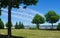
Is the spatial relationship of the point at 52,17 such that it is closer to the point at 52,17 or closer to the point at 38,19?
the point at 52,17

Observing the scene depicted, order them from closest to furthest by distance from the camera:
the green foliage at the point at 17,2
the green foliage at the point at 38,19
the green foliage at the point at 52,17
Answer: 1. the green foliage at the point at 17,2
2. the green foliage at the point at 52,17
3. the green foliage at the point at 38,19

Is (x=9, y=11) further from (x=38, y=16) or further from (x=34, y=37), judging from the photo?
(x=38, y=16)

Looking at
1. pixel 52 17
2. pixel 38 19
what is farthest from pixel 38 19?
pixel 52 17

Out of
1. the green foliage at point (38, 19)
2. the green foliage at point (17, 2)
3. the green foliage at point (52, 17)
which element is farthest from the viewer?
the green foliage at point (38, 19)

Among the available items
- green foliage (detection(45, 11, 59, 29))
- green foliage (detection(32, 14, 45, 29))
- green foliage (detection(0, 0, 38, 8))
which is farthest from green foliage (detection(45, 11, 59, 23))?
green foliage (detection(0, 0, 38, 8))

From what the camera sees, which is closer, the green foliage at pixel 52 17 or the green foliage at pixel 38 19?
the green foliage at pixel 52 17

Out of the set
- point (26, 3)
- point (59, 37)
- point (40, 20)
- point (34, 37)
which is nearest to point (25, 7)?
point (26, 3)

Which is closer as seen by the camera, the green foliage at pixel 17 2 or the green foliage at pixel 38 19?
the green foliage at pixel 17 2

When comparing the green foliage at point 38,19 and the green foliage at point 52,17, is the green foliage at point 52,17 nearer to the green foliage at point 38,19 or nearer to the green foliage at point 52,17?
the green foliage at point 52,17

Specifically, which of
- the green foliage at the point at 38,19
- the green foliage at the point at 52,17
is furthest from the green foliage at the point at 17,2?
the green foliage at the point at 52,17

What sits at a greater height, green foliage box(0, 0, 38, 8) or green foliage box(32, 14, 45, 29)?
green foliage box(0, 0, 38, 8)

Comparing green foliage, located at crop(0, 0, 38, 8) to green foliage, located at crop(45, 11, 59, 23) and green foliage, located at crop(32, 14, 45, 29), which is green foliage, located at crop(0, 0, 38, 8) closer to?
green foliage, located at crop(32, 14, 45, 29)

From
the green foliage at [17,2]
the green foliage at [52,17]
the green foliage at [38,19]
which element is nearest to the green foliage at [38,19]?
the green foliage at [38,19]

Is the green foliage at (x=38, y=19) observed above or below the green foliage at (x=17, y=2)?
below
